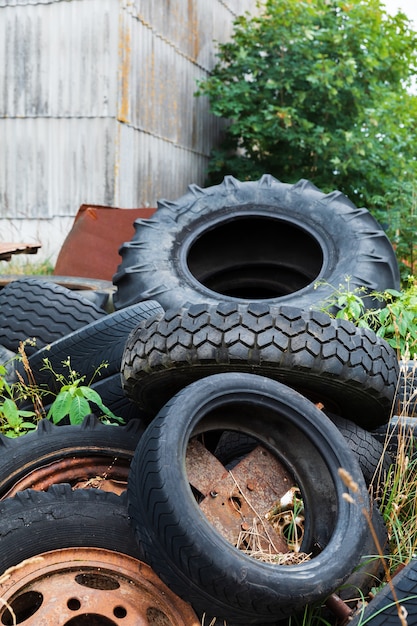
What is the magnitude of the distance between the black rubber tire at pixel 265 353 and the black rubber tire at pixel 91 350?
22.4 inches

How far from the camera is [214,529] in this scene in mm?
2139

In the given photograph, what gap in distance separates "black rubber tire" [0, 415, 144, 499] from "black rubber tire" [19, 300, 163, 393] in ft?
2.08

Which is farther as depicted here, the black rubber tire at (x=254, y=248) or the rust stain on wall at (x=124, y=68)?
the rust stain on wall at (x=124, y=68)

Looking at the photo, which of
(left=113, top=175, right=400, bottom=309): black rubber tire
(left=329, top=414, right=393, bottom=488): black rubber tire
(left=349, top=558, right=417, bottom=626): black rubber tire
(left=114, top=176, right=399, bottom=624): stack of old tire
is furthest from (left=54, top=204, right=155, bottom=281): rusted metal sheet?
(left=349, top=558, right=417, bottom=626): black rubber tire

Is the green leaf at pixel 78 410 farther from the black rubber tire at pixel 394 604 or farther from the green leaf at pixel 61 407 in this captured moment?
the black rubber tire at pixel 394 604

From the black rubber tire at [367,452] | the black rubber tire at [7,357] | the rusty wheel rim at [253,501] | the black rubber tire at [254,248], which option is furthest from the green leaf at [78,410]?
the black rubber tire at [254,248]

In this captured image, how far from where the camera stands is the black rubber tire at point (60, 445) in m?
2.74

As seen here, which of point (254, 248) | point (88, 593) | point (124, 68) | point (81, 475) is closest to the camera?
point (88, 593)

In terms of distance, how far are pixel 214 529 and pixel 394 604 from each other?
1.76 feet

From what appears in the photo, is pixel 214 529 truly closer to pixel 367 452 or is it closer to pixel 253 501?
pixel 253 501

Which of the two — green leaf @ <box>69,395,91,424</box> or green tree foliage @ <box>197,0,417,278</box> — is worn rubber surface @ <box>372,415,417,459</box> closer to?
green leaf @ <box>69,395,91,424</box>

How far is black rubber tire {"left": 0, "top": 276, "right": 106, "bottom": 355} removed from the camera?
4.20 meters

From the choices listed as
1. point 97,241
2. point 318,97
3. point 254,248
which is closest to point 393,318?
point 254,248

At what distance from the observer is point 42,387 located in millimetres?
3635
